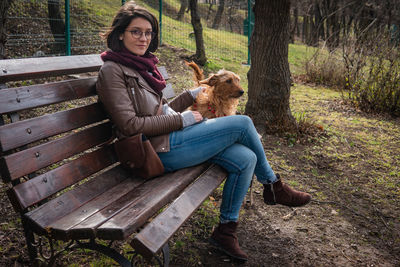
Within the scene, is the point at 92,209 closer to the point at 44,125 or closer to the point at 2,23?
the point at 44,125

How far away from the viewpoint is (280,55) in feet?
16.1

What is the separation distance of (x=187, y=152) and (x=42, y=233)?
3.42 feet

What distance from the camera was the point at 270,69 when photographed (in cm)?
495

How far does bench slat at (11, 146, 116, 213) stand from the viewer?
1876mm

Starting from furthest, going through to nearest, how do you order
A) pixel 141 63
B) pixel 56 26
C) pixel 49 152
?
pixel 56 26 → pixel 141 63 → pixel 49 152

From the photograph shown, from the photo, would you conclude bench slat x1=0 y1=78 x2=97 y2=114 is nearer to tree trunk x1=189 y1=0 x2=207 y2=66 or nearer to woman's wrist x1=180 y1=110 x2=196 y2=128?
woman's wrist x1=180 y1=110 x2=196 y2=128

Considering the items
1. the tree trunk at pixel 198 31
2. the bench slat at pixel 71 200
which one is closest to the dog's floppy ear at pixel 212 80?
the bench slat at pixel 71 200

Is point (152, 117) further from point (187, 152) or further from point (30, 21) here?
point (30, 21)

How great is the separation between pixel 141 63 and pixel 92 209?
1072 mm

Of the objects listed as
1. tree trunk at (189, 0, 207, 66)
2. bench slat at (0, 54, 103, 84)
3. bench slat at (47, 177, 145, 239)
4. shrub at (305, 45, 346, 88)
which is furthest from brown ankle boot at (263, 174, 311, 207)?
shrub at (305, 45, 346, 88)

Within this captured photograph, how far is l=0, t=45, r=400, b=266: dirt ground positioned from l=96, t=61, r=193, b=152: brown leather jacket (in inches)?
36.2

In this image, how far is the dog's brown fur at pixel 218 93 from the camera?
370cm

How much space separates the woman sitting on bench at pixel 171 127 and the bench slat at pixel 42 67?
271 millimetres

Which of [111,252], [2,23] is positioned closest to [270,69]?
[2,23]
